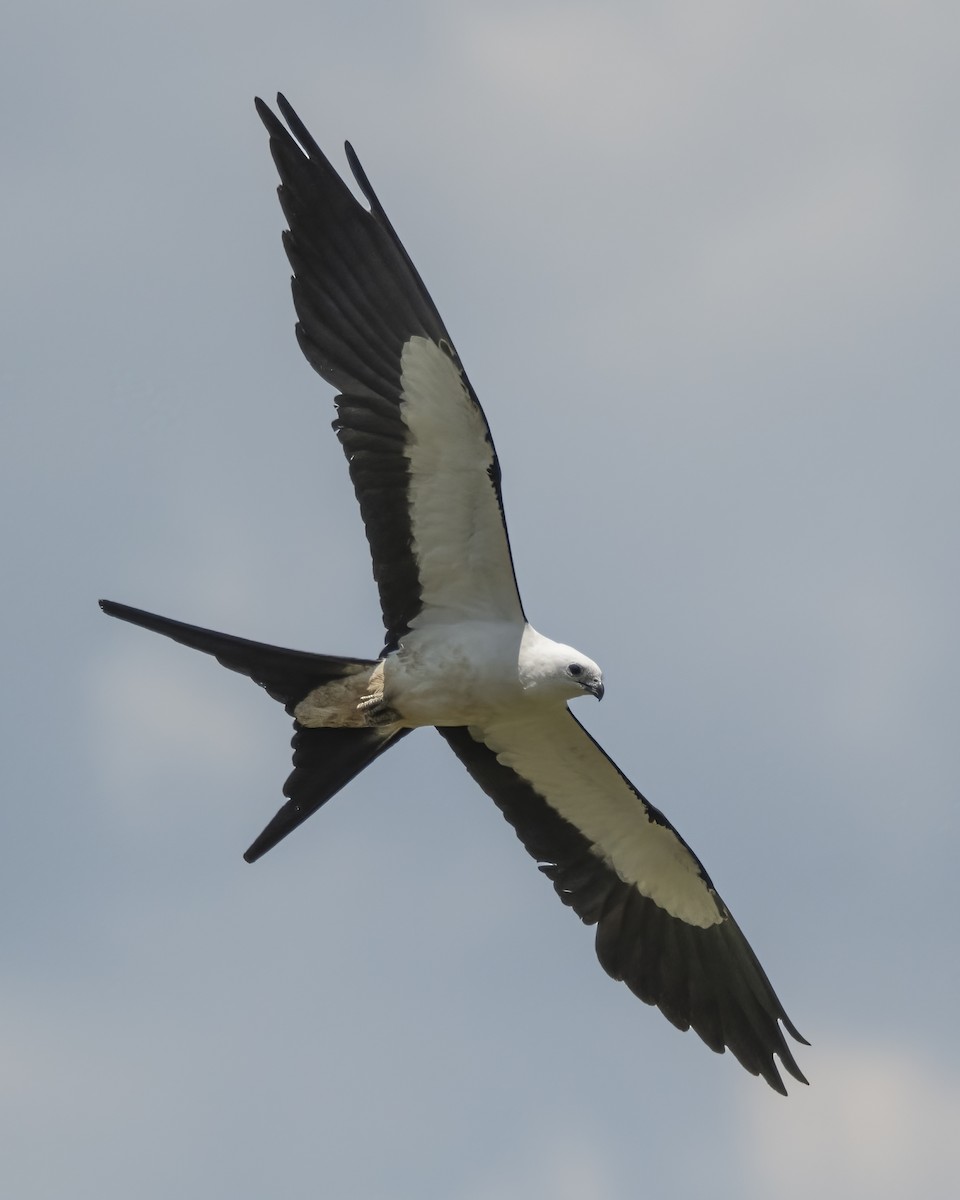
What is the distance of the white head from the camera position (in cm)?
1515

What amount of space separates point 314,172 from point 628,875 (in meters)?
6.35

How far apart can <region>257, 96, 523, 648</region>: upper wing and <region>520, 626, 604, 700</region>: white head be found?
0.88m

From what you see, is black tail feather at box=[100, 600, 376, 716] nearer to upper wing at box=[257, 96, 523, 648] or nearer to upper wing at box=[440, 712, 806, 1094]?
upper wing at box=[257, 96, 523, 648]

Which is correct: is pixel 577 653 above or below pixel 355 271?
below

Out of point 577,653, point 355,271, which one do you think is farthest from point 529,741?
point 355,271

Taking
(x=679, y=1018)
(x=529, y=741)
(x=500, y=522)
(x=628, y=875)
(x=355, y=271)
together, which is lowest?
(x=679, y=1018)

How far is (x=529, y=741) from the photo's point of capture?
16.5m

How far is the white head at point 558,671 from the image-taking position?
1515cm

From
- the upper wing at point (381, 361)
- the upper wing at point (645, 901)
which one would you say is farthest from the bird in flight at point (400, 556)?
the upper wing at point (645, 901)

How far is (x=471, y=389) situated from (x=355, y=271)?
50.2 inches

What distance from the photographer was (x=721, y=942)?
17266mm

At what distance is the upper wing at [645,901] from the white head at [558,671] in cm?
158

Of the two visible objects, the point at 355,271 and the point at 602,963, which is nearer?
the point at 355,271

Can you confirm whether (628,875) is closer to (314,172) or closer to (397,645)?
(397,645)
